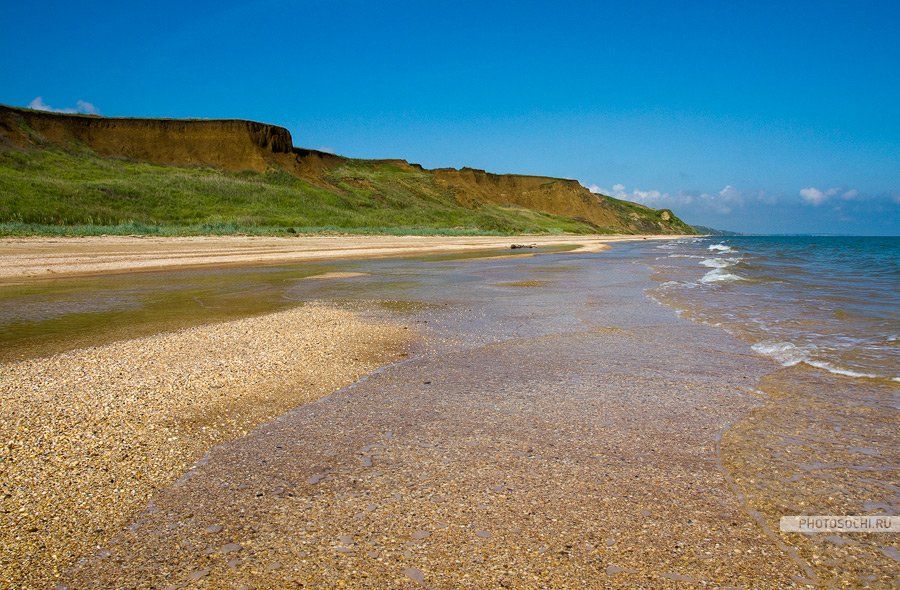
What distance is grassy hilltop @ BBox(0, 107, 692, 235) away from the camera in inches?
1887

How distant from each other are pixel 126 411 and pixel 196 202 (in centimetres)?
6177

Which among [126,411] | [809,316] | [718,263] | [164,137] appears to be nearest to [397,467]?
[126,411]

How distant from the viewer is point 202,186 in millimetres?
66062

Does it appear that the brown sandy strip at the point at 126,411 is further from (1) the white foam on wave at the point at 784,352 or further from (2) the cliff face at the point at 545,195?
(2) the cliff face at the point at 545,195

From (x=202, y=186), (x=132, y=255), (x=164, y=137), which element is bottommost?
(x=132, y=255)

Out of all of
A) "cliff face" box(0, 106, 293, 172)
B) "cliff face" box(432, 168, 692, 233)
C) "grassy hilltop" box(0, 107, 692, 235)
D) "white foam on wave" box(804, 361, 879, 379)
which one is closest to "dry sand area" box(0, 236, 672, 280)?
"grassy hilltop" box(0, 107, 692, 235)

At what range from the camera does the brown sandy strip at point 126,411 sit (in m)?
3.25

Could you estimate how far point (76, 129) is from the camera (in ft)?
254

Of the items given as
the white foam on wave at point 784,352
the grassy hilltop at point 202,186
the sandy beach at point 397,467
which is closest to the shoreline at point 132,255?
the grassy hilltop at point 202,186

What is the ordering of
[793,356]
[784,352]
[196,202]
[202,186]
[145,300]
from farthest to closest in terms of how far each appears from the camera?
1. [202,186]
2. [196,202]
3. [145,300]
4. [784,352]
5. [793,356]

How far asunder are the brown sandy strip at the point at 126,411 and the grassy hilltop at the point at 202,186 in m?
35.8

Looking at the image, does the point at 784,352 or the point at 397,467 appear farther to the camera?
the point at 784,352

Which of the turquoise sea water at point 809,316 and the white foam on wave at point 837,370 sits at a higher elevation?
the turquoise sea water at point 809,316

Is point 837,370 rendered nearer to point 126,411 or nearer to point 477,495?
point 477,495
